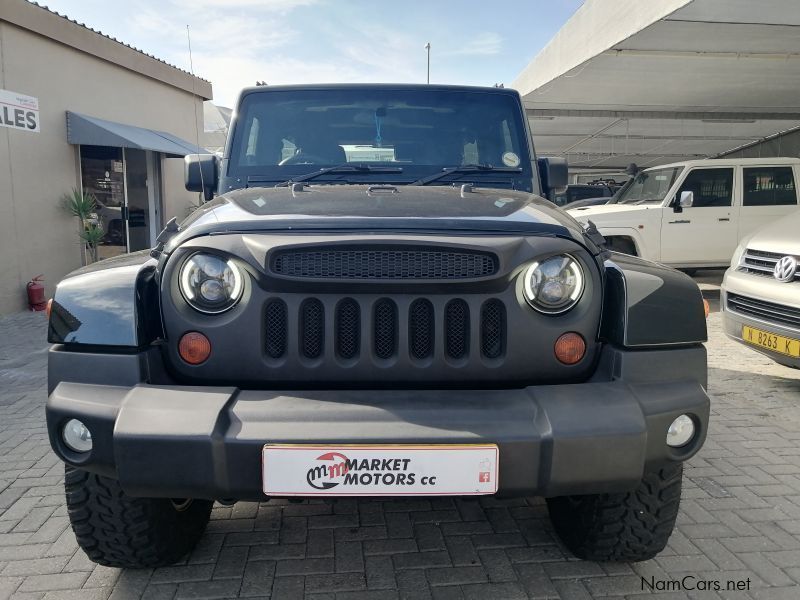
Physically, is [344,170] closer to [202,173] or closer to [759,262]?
[202,173]

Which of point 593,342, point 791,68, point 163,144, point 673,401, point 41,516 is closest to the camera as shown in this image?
point 673,401

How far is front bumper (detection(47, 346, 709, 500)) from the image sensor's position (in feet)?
5.95

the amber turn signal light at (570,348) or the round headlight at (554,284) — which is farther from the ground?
the round headlight at (554,284)

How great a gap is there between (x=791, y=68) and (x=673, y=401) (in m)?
11.5

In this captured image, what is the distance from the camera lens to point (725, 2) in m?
7.58

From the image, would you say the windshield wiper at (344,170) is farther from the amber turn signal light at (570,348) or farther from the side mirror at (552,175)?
the amber turn signal light at (570,348)

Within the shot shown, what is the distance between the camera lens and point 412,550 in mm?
2631

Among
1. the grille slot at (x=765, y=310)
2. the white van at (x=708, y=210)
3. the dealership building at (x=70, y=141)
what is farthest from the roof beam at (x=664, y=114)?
the grille slot at (x=765, y=310)

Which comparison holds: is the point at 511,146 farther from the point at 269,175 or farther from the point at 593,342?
the point at 593,342

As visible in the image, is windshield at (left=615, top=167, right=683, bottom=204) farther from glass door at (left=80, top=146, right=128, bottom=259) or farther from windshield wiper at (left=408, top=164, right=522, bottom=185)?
glass door at (left=80, top=146, right=128, bottom=259)

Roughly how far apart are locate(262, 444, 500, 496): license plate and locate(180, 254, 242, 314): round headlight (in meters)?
0.52

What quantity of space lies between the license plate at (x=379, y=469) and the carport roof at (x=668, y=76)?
24.8 feet

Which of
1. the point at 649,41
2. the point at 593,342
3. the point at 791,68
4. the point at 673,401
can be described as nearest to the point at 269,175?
the point at 593,342

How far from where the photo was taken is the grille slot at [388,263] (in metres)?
2.01
